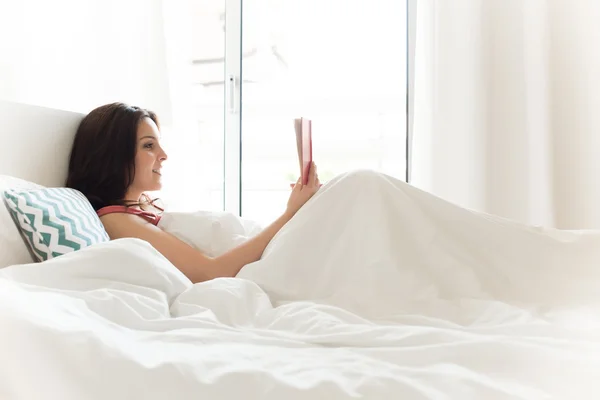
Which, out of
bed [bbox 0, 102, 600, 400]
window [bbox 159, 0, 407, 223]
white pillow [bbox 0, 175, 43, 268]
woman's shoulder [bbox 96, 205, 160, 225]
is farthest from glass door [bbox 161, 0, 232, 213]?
white pillow [bbox 0, 175, 43, 268]

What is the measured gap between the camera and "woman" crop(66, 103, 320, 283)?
1.30 metres

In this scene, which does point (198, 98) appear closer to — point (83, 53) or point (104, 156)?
point (83, 53)

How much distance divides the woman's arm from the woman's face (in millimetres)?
187

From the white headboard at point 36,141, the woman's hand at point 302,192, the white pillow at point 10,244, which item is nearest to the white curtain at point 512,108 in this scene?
the woman's hand at point 302,192

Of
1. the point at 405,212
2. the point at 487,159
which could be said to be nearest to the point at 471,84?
the point at 487,159

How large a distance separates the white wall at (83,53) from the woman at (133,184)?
8.1 inches

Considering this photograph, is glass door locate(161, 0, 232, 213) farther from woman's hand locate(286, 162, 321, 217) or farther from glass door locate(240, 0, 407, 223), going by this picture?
woman's hand locate(286, 162, 321, 217)

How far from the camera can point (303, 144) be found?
1379mm

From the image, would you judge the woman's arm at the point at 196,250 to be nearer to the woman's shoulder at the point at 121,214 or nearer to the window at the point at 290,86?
the woman's shoulder at the point at 121,214

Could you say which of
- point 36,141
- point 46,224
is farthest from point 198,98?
point 46,224

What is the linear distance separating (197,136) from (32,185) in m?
1.56

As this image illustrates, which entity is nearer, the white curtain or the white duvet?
the white duvet

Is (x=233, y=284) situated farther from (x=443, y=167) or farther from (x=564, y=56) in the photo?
(x=564, y=56)

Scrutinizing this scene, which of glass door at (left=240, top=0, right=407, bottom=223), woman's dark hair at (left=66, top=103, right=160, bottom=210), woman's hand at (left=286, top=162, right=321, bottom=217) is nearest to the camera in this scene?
woman's hand at (left=286, top=162, right=321, bottom=217)
